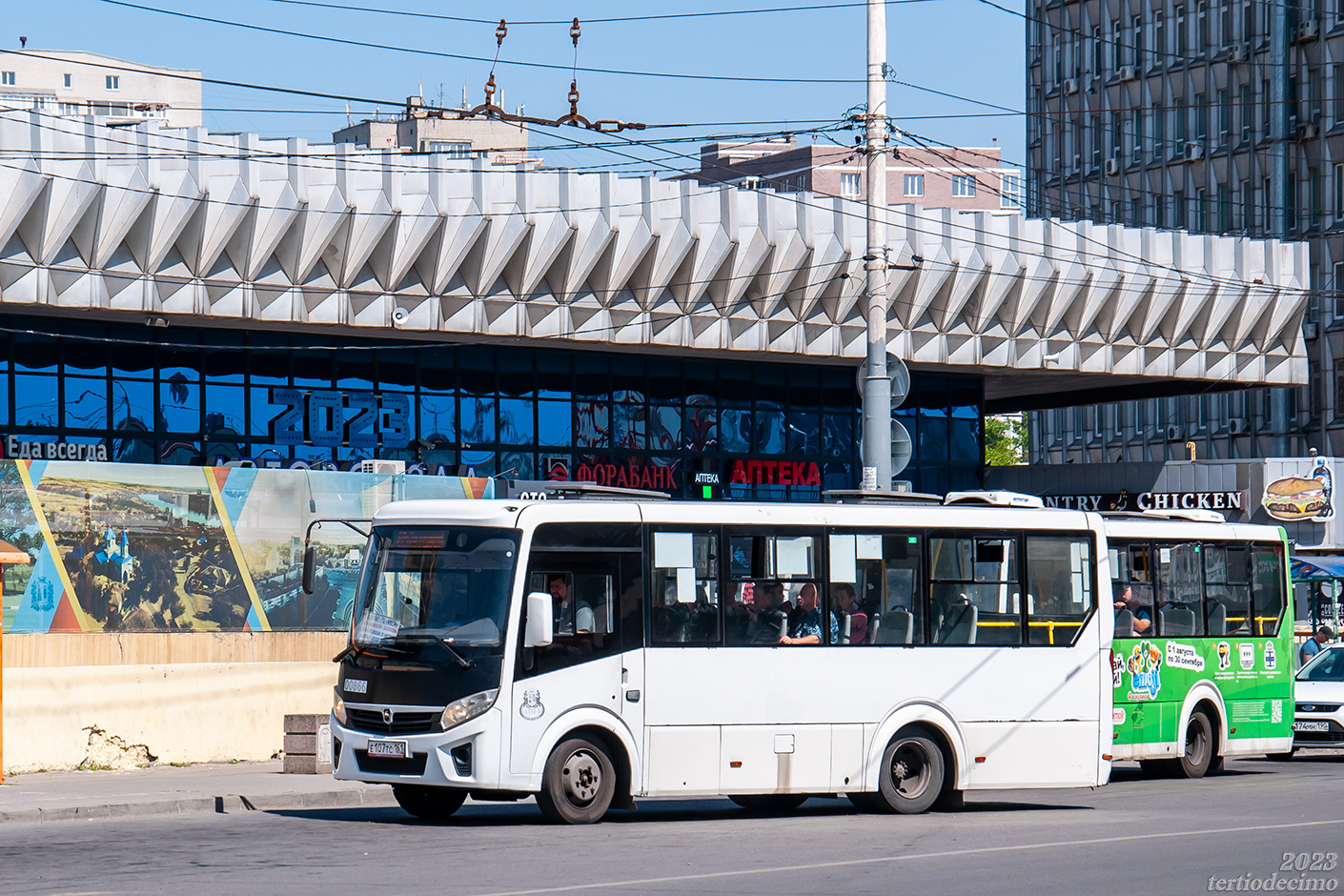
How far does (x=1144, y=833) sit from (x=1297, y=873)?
2.71 meters

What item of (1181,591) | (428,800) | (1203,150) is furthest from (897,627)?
(1203,150)

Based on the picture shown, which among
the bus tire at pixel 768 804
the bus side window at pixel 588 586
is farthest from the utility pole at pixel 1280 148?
the bus side window at pixel 588 586

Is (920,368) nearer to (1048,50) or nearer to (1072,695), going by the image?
(1072,695)

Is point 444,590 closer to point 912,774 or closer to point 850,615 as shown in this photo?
point 850,615

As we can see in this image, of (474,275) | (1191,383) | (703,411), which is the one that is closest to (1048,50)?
(1191,383)

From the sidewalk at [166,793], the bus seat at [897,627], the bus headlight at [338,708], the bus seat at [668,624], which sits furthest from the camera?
the bus seat at [897,627]

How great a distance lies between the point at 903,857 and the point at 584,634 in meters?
3.30

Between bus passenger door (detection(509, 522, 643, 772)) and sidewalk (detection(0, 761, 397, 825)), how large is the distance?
3435 mm

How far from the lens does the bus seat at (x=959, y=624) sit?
1588cm

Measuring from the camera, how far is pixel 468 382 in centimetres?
3762

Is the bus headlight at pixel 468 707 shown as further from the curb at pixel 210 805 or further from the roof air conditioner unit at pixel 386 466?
the roof air conditioner unit at pixel 386 466

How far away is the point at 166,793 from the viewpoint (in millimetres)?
16156

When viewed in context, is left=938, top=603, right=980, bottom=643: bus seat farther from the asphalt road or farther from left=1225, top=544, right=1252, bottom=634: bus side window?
left=1225, top=544, right=1252, bottom=634: bus side window

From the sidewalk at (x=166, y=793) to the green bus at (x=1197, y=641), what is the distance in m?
7.51
